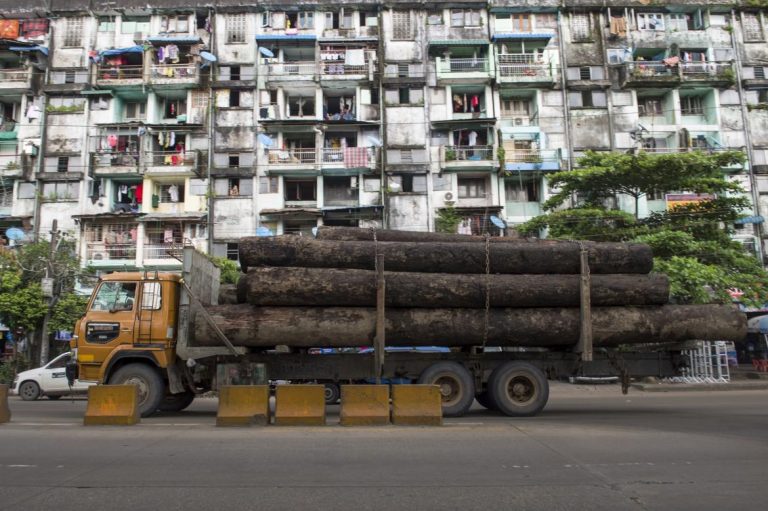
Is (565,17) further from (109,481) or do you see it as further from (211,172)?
(109,481)

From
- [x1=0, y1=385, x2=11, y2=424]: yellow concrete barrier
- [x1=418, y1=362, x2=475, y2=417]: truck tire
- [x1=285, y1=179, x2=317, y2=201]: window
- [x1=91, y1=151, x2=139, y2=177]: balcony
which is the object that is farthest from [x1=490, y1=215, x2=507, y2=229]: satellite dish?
[x1=0, y1=385, x2=11, y2=424]: yellow concrete barrier

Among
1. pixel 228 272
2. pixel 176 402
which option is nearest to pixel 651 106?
pixel 228 272

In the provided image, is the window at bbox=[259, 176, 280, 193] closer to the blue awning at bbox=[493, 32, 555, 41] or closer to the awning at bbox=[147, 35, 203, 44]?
the awning at bbox=[147, 35, 203, 44]

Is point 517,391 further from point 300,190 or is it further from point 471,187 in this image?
point 300,190

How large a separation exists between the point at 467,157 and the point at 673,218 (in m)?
13.0

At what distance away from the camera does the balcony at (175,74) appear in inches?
1388

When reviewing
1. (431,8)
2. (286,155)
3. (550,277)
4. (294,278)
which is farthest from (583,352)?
(431,8)

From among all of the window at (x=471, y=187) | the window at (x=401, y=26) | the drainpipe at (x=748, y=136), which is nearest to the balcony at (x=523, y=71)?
the window at (x=401, y=26)

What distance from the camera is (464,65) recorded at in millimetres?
36031

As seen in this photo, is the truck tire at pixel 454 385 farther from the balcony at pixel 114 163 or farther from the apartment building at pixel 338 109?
the balcony at pixel 114 163

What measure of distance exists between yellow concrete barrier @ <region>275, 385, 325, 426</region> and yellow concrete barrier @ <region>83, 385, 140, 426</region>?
101 inches

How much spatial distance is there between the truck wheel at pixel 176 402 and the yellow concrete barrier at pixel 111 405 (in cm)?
219

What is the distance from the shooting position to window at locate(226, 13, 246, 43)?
36.8 m

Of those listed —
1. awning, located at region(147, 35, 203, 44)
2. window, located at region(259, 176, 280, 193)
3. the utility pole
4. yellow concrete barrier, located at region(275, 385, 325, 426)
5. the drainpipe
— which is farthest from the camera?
awning, located at region(147, 35, 203, 44)
